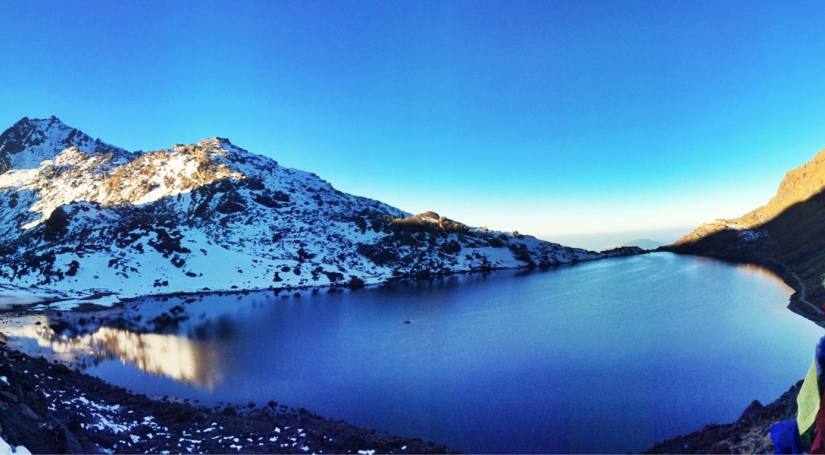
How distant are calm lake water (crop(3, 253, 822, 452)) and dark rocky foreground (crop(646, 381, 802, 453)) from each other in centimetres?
213

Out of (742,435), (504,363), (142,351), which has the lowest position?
(504,363)

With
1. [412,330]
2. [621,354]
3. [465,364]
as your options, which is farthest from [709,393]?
[412,330]

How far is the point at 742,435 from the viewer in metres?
23.8

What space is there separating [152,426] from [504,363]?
33917mm

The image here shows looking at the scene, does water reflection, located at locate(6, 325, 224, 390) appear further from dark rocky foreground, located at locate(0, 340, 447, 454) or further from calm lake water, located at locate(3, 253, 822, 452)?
dark rocky foreground, located at locate(0, 340, 447, 454)

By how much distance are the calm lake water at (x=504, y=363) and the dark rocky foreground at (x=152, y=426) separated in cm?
348

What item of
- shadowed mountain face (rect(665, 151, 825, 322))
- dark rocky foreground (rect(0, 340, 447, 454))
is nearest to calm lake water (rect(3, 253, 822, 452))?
dark rocky foreground (rect(0, 340, 447, 454))

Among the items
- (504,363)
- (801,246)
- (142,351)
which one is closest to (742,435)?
(504,363)

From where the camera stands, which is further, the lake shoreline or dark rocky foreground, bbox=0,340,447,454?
the lake shoreline

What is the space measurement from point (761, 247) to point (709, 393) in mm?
196265

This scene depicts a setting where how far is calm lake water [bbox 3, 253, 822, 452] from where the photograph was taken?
107 ft

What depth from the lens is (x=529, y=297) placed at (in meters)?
106

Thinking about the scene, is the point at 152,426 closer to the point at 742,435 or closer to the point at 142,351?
the point at 742,435

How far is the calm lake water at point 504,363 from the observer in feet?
107
